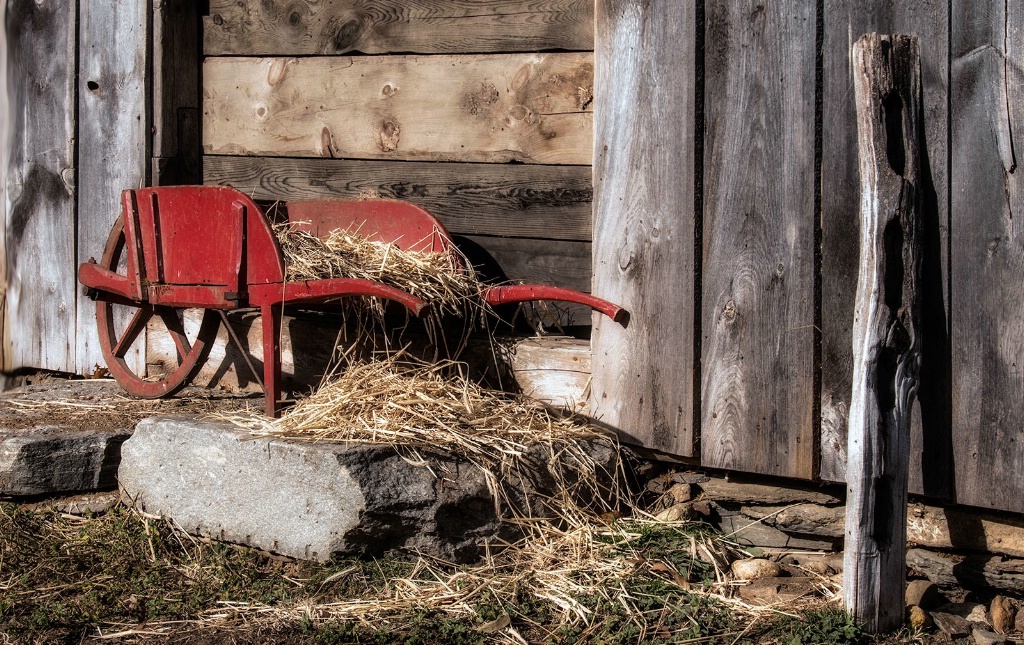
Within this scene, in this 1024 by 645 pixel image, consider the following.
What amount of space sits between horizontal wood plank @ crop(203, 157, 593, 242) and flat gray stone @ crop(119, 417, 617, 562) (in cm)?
106

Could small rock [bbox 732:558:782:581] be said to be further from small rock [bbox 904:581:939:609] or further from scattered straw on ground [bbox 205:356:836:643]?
small rock [bbox 904:581:939:609]

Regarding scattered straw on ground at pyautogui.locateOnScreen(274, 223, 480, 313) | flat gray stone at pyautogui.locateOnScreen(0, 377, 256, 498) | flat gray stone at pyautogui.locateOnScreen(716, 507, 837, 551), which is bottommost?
flat gray stone at pyautogui.locateOnScreen(716, 507, 837, 551)

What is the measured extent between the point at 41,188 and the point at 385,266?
2.61 m

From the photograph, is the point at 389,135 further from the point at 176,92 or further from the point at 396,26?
the point at 176,92

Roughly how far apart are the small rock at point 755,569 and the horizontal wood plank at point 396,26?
2.09 metres

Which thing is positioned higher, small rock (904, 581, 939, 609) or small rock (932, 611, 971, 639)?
small rock (904, 581, 939, 609)

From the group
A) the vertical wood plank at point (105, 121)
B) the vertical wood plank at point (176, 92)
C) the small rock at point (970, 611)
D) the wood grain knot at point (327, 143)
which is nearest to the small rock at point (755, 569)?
the small rock at point (970, 611)

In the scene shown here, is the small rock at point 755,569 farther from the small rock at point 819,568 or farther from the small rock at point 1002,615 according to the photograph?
the small rock at point 1002,615

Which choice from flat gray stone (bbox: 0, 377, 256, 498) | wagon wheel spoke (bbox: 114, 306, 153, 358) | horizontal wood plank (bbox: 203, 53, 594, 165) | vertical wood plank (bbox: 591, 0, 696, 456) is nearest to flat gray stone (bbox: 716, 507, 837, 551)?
vertical wood plank (bbox: 591, 0, 696, 456)

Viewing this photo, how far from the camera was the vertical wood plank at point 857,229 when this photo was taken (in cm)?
316

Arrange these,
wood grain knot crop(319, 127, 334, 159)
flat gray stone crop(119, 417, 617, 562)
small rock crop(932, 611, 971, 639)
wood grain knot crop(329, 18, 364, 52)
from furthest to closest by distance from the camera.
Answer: wood grain knot crop(319, 127, 334, 159), wood grain knot crop(329, 18, 364, 52), flat gray stone crop(119, 417, 617, 562), small rock crop(932, 611, 971, 639)

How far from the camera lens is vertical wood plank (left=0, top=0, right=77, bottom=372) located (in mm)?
5250

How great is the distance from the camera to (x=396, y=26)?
4.55 metres

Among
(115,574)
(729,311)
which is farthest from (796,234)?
(115,574)
